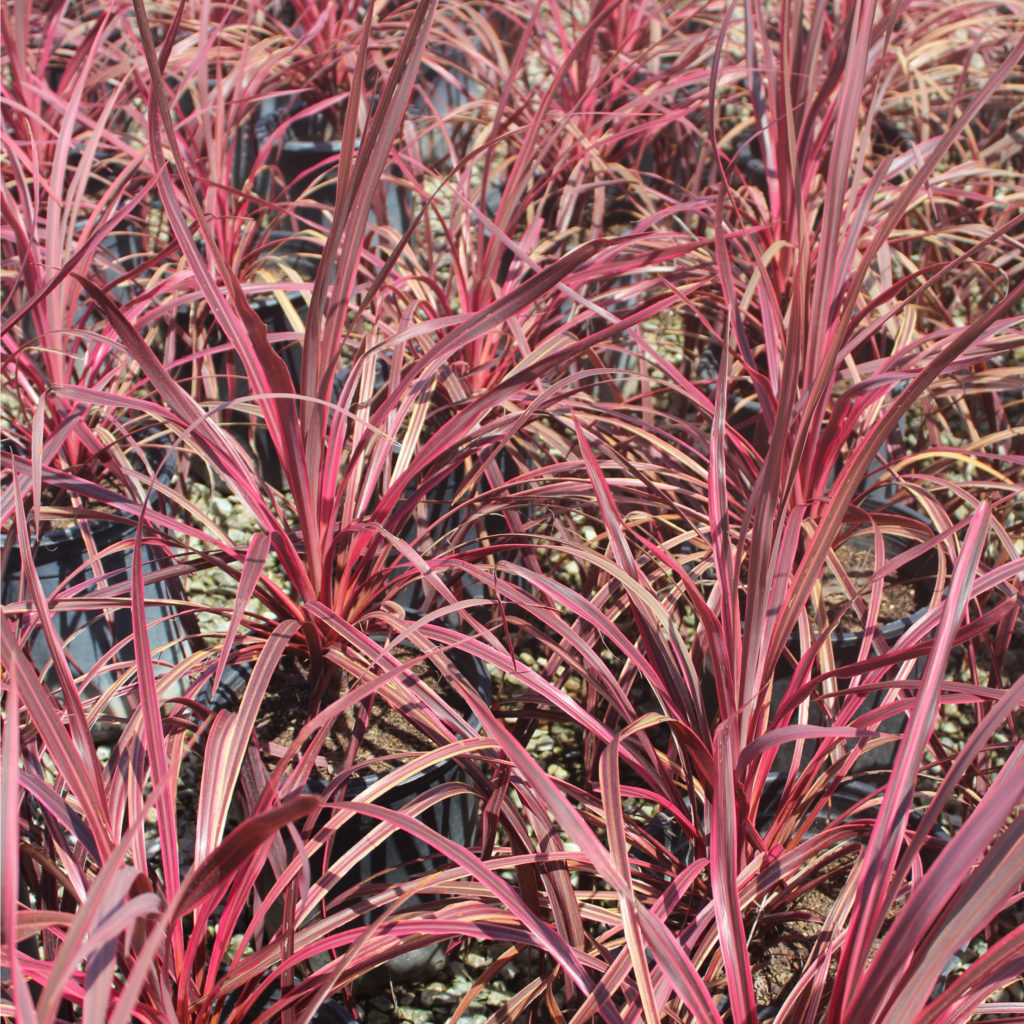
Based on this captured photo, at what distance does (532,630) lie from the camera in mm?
893

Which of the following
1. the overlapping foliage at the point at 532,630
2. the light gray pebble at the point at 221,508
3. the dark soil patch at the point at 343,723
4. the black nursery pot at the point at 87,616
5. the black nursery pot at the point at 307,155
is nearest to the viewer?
the overlapping foliage at the point at 532,630

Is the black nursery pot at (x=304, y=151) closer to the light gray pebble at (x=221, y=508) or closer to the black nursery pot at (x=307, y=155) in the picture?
the black nursery pot at (x=307, y=155)

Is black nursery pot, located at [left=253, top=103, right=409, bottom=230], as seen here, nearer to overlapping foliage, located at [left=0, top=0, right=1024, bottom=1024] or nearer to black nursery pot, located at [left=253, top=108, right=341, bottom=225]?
black nursery pot, located at [left=253, top=108, right=341, bottom=225]

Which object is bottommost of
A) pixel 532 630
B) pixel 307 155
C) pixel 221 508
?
pixel 221 508

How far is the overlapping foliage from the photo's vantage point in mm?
628

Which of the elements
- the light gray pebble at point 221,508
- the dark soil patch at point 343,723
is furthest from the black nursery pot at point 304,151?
the dark soil patch at point 343,723

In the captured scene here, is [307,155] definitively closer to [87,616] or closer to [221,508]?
[221,508]

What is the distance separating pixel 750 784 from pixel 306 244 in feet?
4.99

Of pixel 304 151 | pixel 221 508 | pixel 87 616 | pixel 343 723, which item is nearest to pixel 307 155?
pixel 304 151

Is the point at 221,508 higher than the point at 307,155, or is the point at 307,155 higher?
the point at 307,155

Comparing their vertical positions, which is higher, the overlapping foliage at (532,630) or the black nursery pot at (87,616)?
the overlapping foliage at (532,630)

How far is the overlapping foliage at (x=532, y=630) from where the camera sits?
0.63 meters

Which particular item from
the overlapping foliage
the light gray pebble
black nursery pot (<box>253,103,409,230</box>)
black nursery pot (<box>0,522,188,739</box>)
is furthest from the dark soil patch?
black nursery pot (<box>253,103,409,230</box>)

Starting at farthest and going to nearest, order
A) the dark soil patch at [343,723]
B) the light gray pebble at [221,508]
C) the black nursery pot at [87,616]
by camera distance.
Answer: the light gray pebble at [221,508] → the black nursery pot at [87,616] → the dark soil patch at [343,723]
